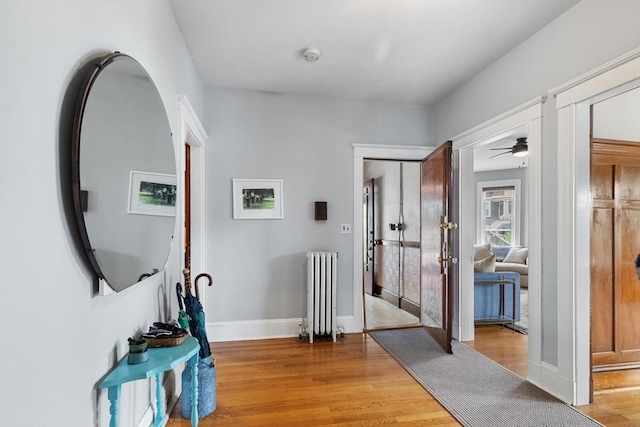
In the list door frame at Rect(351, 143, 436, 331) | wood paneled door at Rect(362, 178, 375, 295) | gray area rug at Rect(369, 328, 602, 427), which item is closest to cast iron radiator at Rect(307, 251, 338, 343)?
door frame at Rect(351, 143, 436, 331)

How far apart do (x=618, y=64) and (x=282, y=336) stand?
3.46 metres

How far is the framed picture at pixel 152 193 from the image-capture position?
4.83 ft

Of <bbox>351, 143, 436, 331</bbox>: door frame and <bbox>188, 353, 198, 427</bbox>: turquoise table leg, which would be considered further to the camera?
<bbox>351, 143, 436, 331</bbox>: door frame

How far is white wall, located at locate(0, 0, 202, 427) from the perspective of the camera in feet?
2.67

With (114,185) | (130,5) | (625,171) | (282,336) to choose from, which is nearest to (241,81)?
(130,5)

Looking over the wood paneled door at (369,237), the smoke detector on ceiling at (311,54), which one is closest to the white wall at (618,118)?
the smoke detector on ceiling at (311,54)

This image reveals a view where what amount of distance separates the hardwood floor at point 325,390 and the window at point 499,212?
4934mm

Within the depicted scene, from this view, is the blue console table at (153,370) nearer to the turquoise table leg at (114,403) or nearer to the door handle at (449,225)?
the turquoise table leg at (114,403)

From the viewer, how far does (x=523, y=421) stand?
2.07m

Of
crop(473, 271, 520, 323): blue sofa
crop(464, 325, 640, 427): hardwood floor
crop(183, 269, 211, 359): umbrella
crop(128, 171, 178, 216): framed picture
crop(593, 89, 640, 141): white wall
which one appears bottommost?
crop(464, 325, 640, 427): hardwood floor

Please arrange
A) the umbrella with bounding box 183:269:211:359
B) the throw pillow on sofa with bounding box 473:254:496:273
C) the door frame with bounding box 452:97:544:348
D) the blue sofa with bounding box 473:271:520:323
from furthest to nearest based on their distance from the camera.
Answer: the throw pillow on sofa with bounding box 473:254:496:273
the blue sofa with bounding box 473:271:520:323
the door frame with bounding box 452:97:544:348
the umbrella with bounding box 183:269:211:359

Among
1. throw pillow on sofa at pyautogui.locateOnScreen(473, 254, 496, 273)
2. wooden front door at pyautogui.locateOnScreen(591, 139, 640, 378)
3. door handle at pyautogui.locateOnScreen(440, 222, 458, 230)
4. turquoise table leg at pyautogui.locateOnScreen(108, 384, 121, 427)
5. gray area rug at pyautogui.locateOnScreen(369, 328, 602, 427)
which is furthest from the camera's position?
throw pillow on sofa at pyautogui.locateOnScreen(473, 254, 496, 273)

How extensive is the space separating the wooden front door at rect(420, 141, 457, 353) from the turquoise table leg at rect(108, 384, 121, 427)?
2765 millimetres

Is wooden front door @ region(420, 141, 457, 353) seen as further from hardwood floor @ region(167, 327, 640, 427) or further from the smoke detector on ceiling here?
the smoke detector on ceiling
